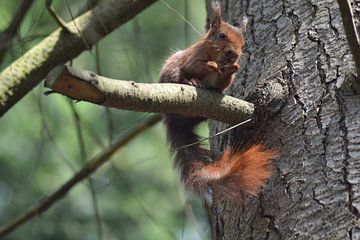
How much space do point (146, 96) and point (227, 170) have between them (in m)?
0.32

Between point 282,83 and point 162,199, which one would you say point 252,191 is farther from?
point 162,199

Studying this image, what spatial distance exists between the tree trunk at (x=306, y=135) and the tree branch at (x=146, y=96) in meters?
0.14

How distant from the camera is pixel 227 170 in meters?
1.86

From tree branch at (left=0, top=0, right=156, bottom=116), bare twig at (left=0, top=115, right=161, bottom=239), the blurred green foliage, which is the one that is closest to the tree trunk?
tree branch at (left=0, top=0, right=156, bottom=116)

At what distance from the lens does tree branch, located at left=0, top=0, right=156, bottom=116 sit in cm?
233

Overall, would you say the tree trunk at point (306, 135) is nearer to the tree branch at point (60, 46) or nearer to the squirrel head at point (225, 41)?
the squirrel head at point (225, 41)

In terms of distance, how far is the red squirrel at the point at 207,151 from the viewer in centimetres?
182

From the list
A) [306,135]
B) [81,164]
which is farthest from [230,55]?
[81,164]

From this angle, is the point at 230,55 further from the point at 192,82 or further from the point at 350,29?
the point at 350,29

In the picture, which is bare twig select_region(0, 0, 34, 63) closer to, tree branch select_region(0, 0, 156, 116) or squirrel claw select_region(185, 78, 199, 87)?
tree branch select_region(0, 0, 156, 116)

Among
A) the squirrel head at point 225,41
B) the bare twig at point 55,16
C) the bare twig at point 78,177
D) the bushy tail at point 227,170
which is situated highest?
the bare twig at point 55,16

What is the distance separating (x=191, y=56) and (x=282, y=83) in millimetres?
370

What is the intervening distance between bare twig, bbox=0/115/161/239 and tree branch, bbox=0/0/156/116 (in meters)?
0.48

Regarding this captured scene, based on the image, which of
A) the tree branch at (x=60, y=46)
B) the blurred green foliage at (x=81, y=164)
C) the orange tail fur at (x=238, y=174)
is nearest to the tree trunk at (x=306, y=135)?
the orange tail fur at (x=238, y=174)
